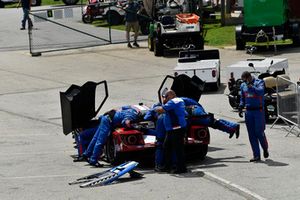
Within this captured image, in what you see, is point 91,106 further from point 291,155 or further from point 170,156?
point 291,155

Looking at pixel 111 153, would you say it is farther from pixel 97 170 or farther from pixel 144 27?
pixel 144 27

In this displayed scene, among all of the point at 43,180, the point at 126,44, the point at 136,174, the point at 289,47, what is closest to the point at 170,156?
the point at 136,174

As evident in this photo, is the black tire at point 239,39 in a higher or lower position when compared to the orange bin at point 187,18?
lower

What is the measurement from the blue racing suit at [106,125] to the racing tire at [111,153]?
18cm

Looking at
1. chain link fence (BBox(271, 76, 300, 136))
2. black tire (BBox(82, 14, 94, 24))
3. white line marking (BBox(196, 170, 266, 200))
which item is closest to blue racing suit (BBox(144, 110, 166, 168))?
white line marking (BBox(196, 170, 266, 200))

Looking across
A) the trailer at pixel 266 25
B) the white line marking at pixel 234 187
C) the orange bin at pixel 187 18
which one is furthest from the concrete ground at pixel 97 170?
the orange bin at pixel 187 18

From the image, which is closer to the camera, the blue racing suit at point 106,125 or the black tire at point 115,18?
the blue racing suit at point 106,125

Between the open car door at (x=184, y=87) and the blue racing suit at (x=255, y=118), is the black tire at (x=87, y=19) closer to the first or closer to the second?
the open car door at (x=184, y=87)

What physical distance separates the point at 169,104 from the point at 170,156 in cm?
99

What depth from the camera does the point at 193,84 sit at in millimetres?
18906

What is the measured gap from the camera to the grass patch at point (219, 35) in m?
36.4

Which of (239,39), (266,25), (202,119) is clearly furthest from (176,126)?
(266,25)

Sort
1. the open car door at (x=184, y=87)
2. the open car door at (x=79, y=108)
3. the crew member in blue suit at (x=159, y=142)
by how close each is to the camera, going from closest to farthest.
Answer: the crew member in blue suit at (x=159, y=142) → the open car door at (x=79, y=108) → the open car door at (x=184, y=87)

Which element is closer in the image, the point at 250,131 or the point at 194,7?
the point at 250,131
